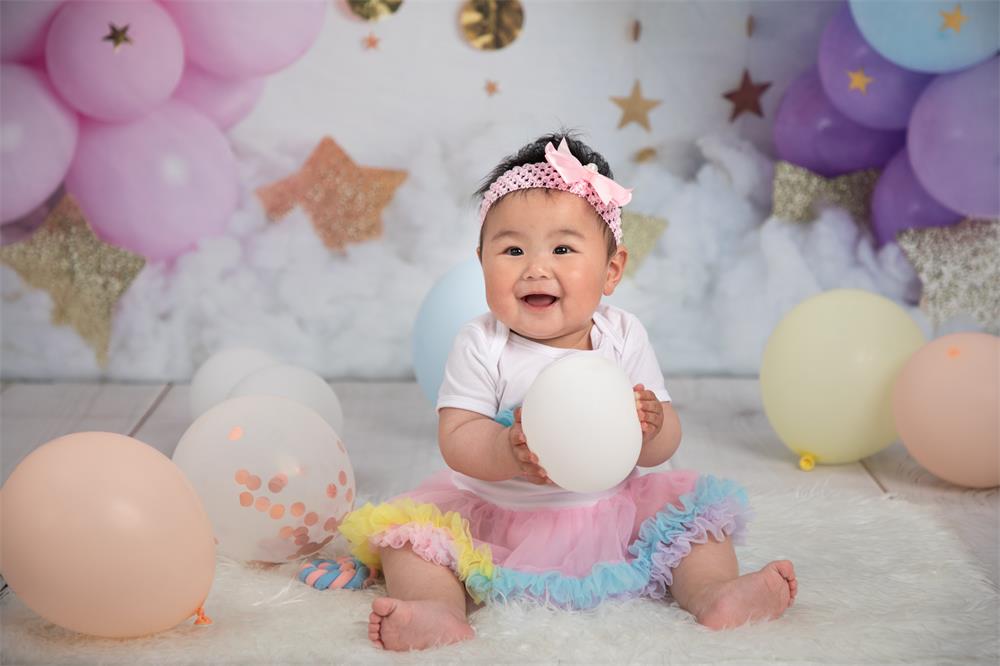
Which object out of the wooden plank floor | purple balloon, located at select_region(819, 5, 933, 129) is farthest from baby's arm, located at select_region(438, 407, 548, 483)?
purple balloon, located at select_region(819, 5, 933, 129)

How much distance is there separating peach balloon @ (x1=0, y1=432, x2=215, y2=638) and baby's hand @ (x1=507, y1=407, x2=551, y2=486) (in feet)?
1.42

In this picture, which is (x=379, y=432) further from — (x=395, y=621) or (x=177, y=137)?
(x=395, y=621)

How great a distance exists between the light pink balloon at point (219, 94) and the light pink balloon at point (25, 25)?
0.34m

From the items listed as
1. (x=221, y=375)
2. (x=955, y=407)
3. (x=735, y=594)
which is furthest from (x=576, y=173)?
(x=221, y=375)

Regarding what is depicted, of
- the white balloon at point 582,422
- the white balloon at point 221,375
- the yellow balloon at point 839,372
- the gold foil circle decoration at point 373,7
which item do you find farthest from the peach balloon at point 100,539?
the gold foil circle decoration at point 373,7

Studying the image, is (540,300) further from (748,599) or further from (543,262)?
(748,599)

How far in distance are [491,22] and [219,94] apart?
72 cm

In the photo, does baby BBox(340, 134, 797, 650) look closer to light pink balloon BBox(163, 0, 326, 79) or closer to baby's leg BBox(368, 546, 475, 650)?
baby's leg BBox(368, 546, 475, 650)

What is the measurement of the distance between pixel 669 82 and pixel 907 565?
5.29 feet

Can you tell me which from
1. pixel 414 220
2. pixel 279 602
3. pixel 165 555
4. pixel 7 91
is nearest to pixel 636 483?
pixel 279 602

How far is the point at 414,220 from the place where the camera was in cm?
312

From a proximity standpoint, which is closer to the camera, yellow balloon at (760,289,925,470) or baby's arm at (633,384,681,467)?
baby's arm at (633,384,681,467)

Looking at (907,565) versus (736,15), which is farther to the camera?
(736,15)

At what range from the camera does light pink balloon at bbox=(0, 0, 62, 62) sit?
2.86 metres
